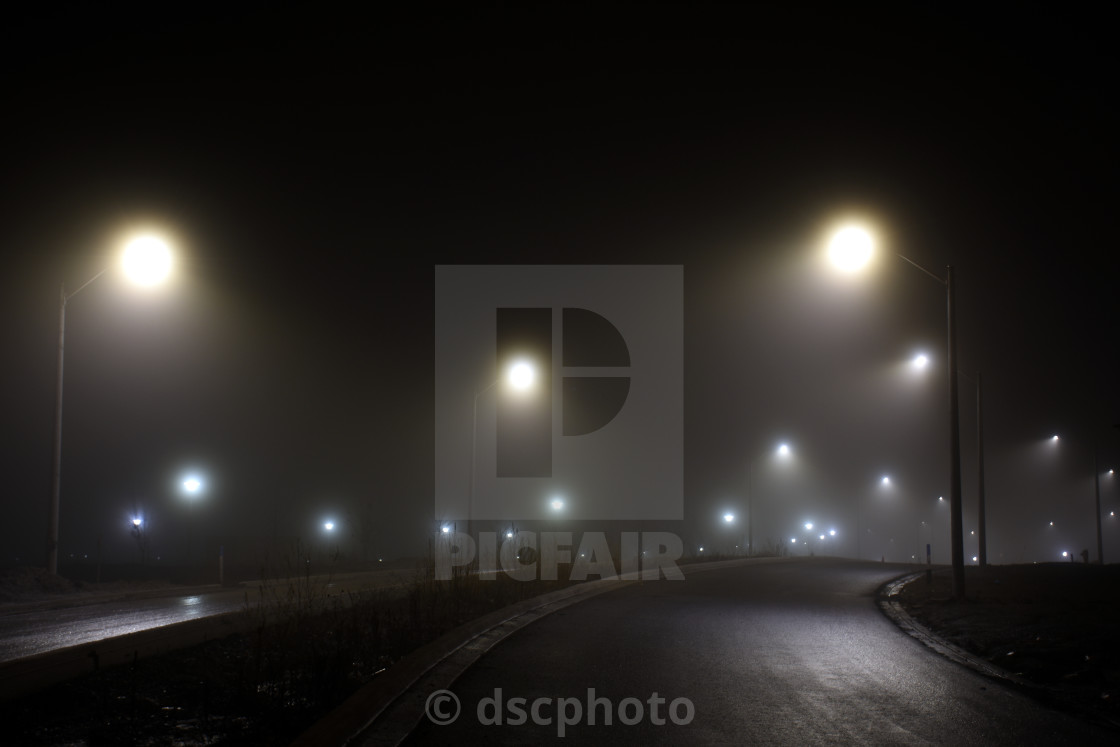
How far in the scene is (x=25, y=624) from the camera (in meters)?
15.0

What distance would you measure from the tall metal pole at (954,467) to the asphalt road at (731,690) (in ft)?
10.4

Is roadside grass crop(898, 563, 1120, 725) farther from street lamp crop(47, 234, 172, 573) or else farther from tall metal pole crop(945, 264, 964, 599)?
street lamp crop(47, 234, 172, 573)

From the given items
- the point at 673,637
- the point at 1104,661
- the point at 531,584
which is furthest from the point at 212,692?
the point at 531,584

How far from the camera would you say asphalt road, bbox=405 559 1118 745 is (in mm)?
6645

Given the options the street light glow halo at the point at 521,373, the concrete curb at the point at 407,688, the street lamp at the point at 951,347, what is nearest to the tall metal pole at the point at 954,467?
the street lamp at the point at 951,347

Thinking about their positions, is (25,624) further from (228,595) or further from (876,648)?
(876,648)

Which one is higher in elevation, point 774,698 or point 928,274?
point 928,274

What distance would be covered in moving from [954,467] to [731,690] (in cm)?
1095

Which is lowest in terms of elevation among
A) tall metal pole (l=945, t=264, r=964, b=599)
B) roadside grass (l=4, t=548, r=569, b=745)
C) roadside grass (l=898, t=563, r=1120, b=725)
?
roadside grass (l=898, t=563, r=1120, b=725)

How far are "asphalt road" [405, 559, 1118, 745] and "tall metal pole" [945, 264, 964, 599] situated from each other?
10.4 feet

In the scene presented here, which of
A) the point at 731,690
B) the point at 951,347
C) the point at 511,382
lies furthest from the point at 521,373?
the point at 731,690

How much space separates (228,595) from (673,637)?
1459cm

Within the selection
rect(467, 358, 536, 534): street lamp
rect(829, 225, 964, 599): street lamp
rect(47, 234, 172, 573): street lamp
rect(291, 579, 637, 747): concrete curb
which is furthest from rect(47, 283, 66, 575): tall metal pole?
rect(829, 225, 964, 599): street lamp

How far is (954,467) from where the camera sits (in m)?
17.1
